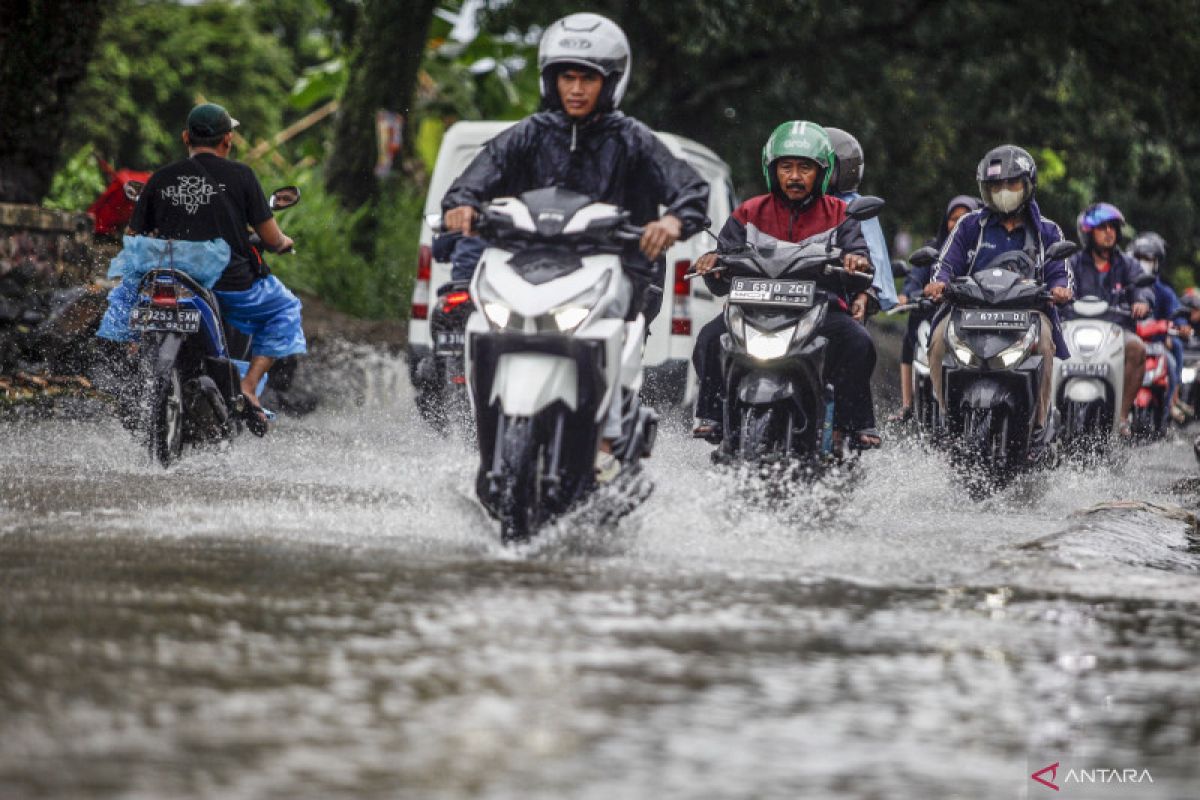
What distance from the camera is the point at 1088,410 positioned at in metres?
13.2

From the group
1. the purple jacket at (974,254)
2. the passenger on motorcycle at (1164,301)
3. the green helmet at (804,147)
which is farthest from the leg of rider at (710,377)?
the passenger on motorcycle at (1164,301)

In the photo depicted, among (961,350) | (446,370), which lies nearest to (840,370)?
(961,350)

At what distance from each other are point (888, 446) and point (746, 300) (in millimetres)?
4112

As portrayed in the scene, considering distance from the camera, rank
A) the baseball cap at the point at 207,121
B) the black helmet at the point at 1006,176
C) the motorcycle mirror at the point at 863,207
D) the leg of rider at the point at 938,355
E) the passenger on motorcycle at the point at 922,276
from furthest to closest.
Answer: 1. the passenger on motorcycle at the point at 922,276
2. the black helmet at the point at 1006,176
3. the leg of rider at the point at 938,355
4. the baseball cap at the point at 207,121
5. the motorcycle mirror at the point at 863,207

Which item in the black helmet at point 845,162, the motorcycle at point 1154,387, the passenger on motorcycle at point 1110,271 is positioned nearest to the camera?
the black helmet at point 845,162

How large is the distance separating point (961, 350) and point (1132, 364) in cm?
401

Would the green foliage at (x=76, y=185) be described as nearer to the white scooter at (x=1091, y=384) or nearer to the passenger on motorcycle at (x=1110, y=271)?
the passenger on motorcycle at (x=1110, y=271)

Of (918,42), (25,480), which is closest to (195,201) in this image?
(25,480)

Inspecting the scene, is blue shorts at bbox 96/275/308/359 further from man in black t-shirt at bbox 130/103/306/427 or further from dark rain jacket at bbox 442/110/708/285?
dark rain jacket at bbox 442/110/708/285

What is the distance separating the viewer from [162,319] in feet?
31.0

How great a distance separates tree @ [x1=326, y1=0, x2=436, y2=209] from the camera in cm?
Result: 2073

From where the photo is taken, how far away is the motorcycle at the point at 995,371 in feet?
33.5

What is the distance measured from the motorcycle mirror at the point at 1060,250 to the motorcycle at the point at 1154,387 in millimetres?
5527

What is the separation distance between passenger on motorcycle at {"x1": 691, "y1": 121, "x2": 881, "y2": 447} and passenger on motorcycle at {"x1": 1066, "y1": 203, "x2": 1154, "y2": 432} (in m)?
5.06
